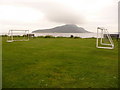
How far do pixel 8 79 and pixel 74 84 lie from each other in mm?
1497

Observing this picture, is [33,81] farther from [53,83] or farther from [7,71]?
[7,71]

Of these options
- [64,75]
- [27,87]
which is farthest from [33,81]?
[64,75]

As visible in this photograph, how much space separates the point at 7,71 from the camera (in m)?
4.09

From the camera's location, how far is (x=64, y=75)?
150 inches

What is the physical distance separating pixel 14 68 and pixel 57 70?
1245 mm

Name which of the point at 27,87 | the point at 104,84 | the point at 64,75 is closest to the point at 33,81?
the point at 27,87

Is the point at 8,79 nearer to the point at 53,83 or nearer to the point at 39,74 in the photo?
the point at 39,74

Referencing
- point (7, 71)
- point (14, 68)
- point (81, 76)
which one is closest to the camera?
point (81, 76)

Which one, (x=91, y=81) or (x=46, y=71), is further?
(x=46, y=71)

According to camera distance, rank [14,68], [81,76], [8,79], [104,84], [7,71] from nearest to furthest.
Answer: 1. [104,84]
2. [8,79]
3. [81,76]
4. [7,71]
5. [14,68]

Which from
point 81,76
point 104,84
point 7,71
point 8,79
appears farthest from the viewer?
point 7,71

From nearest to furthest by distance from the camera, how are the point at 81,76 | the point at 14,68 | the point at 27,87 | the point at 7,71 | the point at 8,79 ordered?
the point at 27,87
the point at 8,79
the point at 81,76
the point at 7,71
the point at 14,68

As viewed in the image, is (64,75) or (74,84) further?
(64,75)

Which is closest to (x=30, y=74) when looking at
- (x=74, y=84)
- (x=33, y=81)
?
(x=33, y=81)
